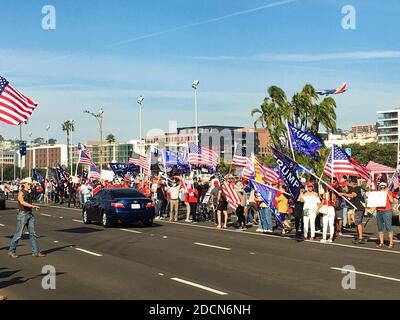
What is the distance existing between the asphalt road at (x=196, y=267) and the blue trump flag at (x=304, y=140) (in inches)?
125

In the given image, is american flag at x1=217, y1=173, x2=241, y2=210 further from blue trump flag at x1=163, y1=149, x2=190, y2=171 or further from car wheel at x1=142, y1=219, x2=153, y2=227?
blue trump flag at x1=163, y1=149, x2=190, y2=171

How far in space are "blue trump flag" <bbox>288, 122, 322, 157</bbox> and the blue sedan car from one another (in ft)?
19.2

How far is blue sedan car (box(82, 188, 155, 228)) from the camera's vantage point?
22359mm

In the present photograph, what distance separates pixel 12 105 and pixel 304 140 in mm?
9304

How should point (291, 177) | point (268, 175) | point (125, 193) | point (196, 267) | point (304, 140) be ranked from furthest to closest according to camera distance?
1. point (125, 193)
2. point (268, 175)
3. point (304, 140)
4. point (291, 177)
5. point (196, 267)

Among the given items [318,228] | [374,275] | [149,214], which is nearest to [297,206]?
[318,228]

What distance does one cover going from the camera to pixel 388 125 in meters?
182

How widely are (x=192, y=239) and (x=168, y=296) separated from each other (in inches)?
365

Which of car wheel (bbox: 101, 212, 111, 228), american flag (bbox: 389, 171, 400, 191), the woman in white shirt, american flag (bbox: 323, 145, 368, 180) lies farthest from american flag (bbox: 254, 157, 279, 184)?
american flag (bbox: 389, 171, 400, 191)

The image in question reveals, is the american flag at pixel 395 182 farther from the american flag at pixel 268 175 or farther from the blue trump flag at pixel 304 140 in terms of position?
the blue trump flag at pixel 304 140

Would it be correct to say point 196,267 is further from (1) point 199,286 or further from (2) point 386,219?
(2) point 386,219

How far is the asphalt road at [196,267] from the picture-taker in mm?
9798

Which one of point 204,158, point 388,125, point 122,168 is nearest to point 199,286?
point 204,158
